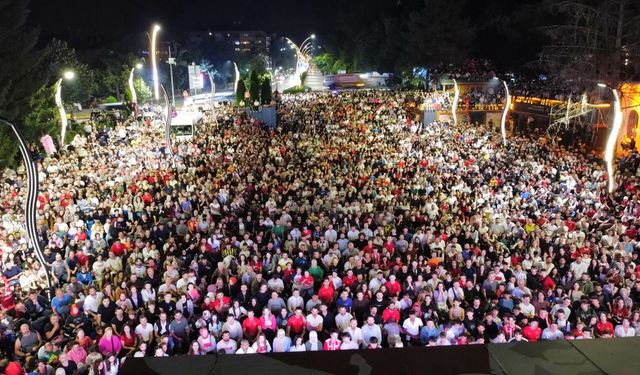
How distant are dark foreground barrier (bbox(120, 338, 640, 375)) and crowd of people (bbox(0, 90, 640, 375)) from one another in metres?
3.58

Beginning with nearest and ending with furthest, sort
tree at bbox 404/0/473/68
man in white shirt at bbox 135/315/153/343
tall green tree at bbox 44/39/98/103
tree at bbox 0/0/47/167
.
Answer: man in white shirt at bbox 135/315/153/343 < tree at bbox 0/0/47/167 < tree at bbox 404/0/473/68 < tall green tree at bbox 44/39/98/103

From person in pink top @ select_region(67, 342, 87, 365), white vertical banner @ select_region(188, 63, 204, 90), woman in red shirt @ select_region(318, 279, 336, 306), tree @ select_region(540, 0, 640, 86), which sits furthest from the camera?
white vertical banner @ select_region(188, 63, 204, 90)

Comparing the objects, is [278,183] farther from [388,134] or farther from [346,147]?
[388,134]

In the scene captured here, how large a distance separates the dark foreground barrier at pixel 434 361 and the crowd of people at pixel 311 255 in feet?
11.8

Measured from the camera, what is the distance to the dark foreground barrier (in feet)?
12.1

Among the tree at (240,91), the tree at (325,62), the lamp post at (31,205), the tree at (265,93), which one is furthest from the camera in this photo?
the tree at (325,62)

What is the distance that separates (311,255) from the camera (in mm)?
11039

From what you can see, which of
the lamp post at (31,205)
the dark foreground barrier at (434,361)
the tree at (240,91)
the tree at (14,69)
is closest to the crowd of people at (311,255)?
the lamp post at (31,205)

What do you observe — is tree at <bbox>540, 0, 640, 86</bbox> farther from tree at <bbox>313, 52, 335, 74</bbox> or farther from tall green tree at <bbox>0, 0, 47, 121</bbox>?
tree at <bbox>313, 52, 335, 74</bbox>

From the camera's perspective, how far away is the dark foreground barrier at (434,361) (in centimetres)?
370

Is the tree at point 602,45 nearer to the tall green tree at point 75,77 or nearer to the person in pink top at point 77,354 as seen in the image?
the person in pink top at point 77,354

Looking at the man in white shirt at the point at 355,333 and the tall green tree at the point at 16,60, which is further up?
the tall green tree at the point at 16,60

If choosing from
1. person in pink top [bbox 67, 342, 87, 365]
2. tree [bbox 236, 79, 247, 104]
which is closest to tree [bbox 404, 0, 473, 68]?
tree [bbox 236, 79, 247, 104]

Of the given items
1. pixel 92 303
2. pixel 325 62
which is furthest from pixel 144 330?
pixel 325 62
